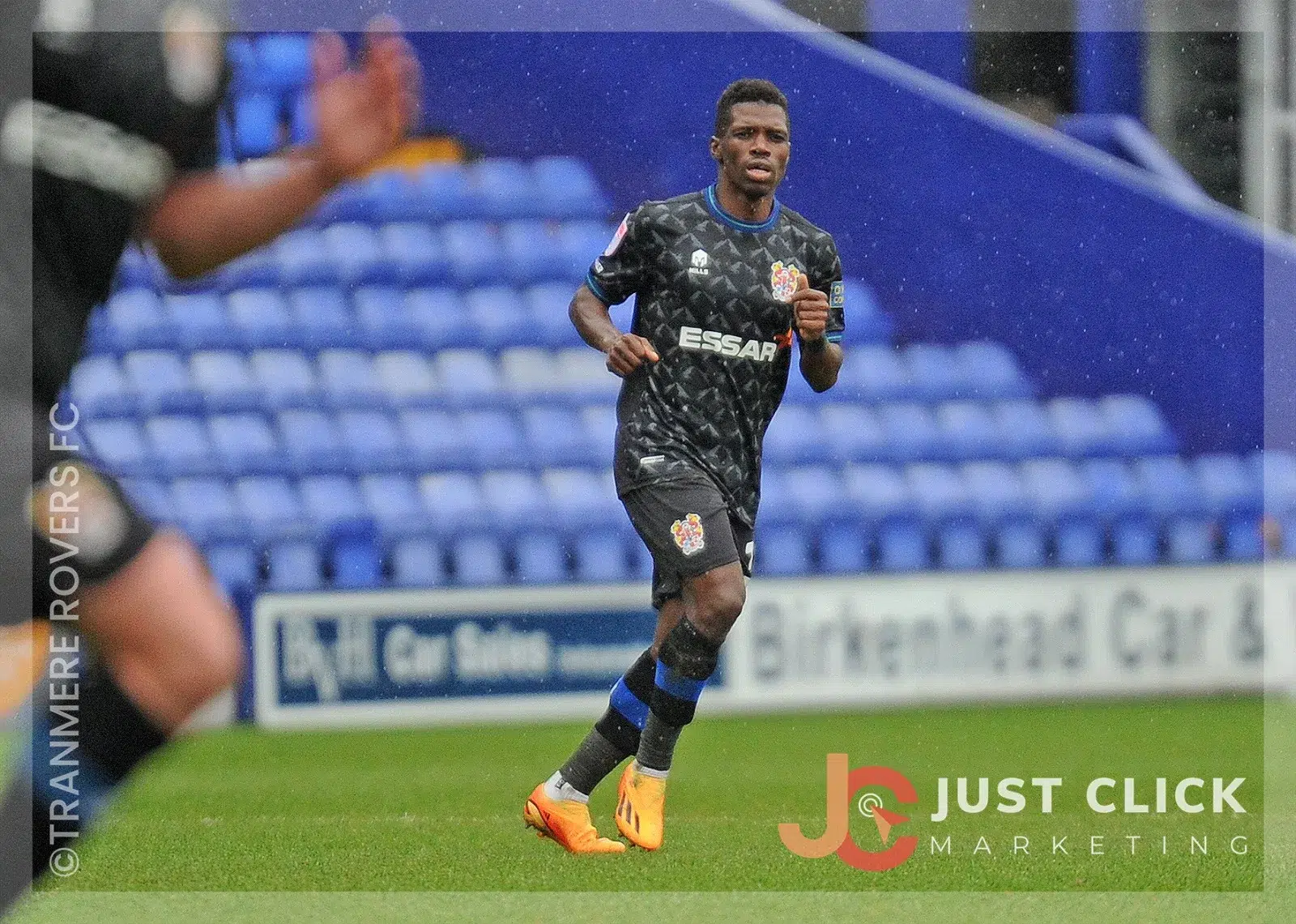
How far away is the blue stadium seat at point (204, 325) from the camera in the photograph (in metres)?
6.27

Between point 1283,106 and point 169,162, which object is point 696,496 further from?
point 1283,106

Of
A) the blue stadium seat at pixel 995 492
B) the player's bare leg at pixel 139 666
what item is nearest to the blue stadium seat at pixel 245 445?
the blue stadium seat at pixel 995 492

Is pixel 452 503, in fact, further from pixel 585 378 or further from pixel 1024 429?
pixel 1024 429

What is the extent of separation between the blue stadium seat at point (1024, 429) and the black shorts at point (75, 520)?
375 centimetres

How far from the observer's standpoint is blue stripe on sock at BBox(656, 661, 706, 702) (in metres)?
3.83

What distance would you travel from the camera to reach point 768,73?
18.2 feet

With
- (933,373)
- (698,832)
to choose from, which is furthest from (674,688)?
(933,373)

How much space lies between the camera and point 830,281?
3.96 m

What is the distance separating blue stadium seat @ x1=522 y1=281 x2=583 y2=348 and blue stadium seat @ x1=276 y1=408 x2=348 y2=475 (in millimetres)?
760

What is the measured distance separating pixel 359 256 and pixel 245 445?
741mm

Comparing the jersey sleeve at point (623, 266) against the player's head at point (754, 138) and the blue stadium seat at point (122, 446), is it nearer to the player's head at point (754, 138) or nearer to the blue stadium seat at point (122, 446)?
the player's head at point (754, 138)

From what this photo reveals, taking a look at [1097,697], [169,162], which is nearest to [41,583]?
[169,162]

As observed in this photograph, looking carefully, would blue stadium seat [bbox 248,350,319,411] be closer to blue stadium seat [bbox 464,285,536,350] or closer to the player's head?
blue stadium seat [bbox 464,285,536,350]

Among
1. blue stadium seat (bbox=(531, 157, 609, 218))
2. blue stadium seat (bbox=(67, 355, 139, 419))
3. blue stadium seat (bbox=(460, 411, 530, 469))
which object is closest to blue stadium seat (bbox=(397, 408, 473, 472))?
blue stadium seat (bbox=(460, 411, 530, 469))
